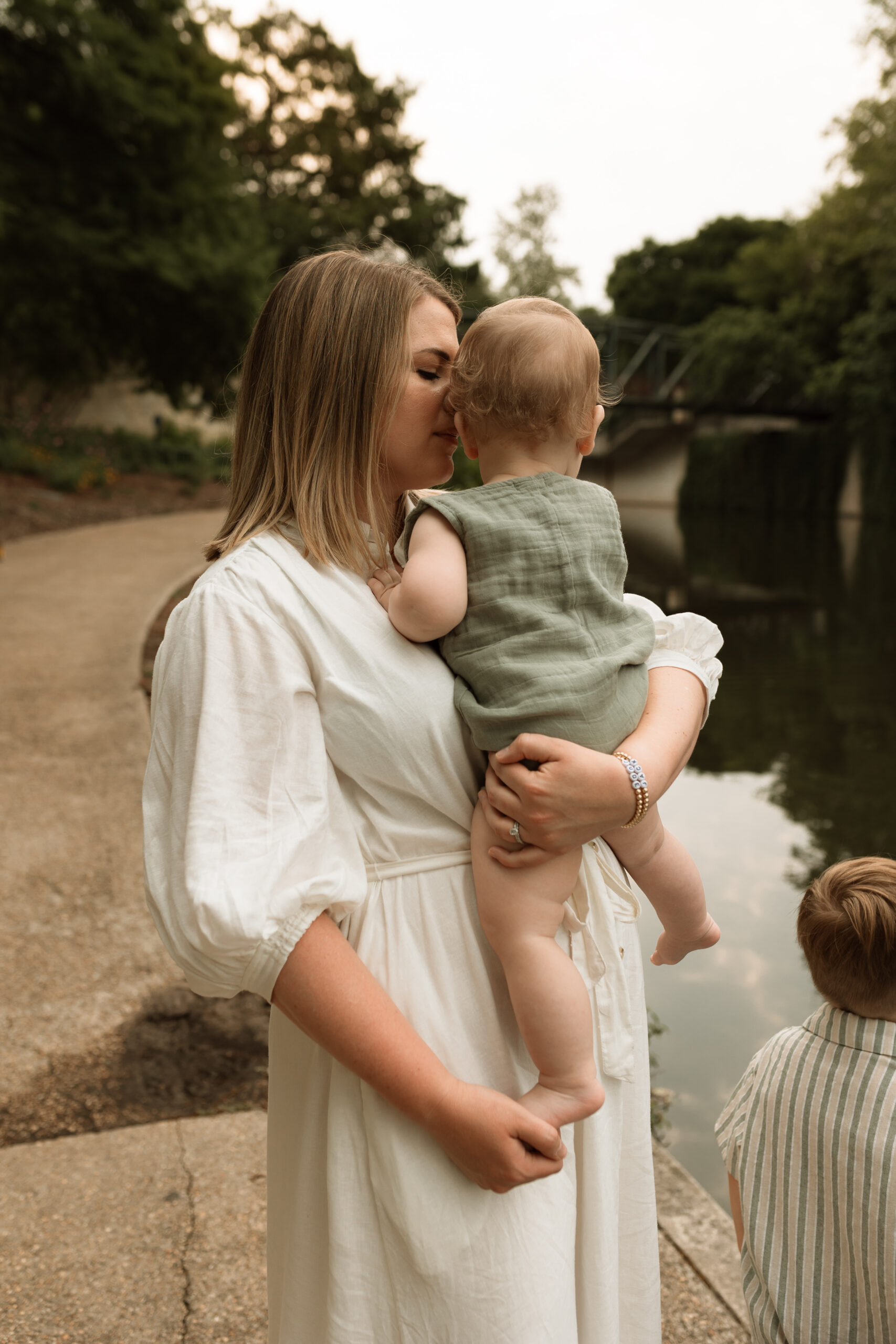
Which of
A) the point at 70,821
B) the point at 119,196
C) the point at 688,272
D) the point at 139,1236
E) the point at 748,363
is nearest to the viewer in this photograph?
the point at 139,1236

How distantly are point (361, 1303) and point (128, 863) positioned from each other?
305 centimetres

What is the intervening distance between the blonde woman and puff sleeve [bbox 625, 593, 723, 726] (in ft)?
0.27

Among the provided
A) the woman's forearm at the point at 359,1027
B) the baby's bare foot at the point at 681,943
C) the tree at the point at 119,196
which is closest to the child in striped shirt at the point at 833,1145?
the baby's bare foot at the point at 681,943

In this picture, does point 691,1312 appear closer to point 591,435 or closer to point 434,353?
point 591,435

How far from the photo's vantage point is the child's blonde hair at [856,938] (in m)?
1.44

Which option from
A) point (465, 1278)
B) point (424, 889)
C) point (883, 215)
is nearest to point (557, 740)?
point (424, 889)

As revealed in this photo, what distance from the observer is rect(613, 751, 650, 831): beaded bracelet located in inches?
43.5

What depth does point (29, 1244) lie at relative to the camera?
2.04 metres

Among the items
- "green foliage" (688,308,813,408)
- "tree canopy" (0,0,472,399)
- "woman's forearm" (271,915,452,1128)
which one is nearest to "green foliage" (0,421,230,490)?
"tree canopy" (0,0,472,399)

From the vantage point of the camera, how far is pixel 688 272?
51.8 metres

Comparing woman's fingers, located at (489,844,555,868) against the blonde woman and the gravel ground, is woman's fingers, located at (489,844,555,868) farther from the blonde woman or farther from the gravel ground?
the gravel ground

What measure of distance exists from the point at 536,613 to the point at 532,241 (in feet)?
129

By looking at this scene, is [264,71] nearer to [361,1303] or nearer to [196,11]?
[196,11]

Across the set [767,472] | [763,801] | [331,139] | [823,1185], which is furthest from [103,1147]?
[767,472]
